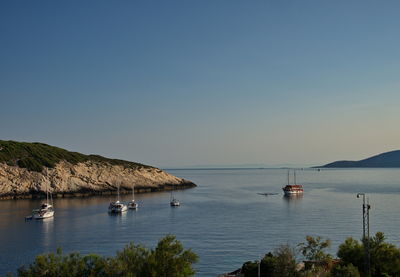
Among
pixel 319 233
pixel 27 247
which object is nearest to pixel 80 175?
pixel 27 247

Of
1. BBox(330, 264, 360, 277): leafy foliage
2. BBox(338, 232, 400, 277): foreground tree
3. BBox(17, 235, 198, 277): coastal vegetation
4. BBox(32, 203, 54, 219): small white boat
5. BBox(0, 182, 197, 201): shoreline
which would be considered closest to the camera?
BBox(17, 235, 198, 277): coastal vegetation

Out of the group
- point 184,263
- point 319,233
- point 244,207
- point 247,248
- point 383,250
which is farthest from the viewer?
point 244,207

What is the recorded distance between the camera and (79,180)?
158875 millimetres

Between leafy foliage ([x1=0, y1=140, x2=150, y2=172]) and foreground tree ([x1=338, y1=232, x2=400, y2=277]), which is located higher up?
leafy foliage ([x1=0, y1=140, x2=150, y2=172])

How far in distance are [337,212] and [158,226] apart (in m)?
45.6

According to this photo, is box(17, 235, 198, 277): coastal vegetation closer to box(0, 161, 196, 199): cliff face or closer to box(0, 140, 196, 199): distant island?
box(0, 140, 196, 199): distant island

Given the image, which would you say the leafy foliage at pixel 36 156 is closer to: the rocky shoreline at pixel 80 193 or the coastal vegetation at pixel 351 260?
the rocky shoreline at pixel 80 193

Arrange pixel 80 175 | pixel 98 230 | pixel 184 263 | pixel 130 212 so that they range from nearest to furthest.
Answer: pixel 184 263 < pixel 98 230 < pixel 130 212 < pixel 80 175

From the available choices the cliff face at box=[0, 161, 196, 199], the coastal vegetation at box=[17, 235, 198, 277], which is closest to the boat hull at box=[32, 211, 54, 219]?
the cliff face at box=[0, 161, 196, 199]

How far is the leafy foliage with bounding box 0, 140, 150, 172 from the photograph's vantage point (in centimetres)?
14975

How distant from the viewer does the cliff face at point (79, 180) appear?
141 m

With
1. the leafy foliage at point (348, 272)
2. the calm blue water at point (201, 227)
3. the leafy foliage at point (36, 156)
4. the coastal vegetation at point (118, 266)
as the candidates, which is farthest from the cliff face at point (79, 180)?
the leafy foliage at point (348, 272)

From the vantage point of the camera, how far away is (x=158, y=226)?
279 feet

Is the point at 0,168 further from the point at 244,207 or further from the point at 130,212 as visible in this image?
the point at 244,207
